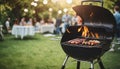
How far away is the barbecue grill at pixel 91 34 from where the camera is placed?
224 inches

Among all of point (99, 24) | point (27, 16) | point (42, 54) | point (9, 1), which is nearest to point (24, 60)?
point (42, 54)

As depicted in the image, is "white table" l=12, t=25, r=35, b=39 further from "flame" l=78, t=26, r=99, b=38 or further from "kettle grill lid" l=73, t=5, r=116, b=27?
"kettle grill lid" l=73, t=5, r=116, b=27

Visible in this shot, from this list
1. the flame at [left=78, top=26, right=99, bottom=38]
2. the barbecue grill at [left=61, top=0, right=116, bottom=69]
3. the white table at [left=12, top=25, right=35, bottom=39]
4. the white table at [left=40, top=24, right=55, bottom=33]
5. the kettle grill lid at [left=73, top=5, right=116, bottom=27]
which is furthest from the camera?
the white table at [left=40, top=24, right=55, bottom=33]

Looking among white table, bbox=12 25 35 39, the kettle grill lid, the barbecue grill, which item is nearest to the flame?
the barbecue grill

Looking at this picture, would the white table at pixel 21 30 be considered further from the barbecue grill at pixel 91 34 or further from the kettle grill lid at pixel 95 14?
the kettle grill lid at pixel 95 14

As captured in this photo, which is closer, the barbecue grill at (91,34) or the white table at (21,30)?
the barbecue grill at (91,34)

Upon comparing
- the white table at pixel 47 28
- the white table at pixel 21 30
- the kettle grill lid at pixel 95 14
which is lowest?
the white table at pixel 47 28

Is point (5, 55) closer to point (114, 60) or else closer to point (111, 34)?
point (114, 60)

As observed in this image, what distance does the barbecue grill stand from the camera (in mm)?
5684

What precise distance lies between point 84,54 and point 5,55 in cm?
476

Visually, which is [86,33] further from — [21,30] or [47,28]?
[47,28]

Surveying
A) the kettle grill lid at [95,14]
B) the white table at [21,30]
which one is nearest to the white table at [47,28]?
the white table at [21,30]

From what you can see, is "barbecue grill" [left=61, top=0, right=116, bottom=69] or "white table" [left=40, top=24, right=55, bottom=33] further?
"white table" [left=40, top=24, right=55, bottom=33]

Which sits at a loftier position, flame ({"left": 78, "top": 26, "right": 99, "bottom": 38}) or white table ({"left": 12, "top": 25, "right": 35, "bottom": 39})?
flame ({"left": 78, "top": 26, "right": 99, "bottom": 38})
